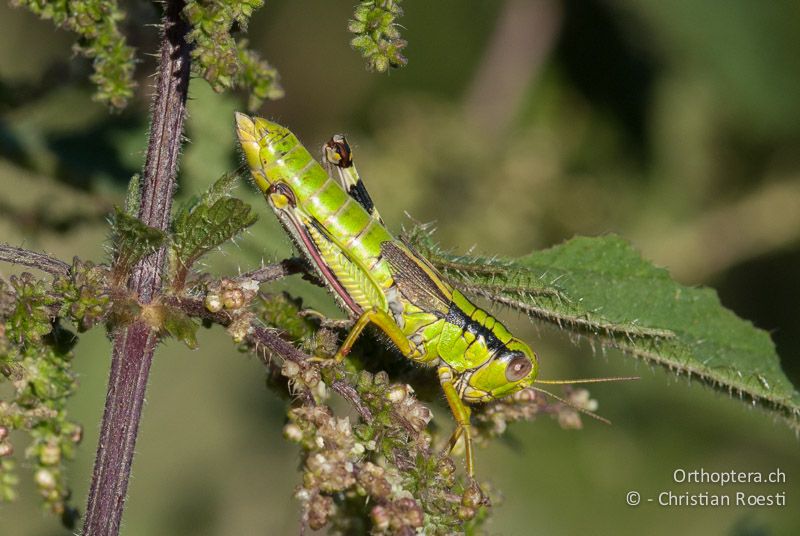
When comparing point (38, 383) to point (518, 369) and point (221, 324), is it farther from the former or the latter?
point (518, 369)

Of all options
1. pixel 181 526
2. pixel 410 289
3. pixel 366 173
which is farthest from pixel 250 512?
pixel 410 289

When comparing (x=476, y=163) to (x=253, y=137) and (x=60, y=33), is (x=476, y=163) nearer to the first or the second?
(x=253, y=137)

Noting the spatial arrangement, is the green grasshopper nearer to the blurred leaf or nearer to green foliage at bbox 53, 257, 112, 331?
the blurred leaf

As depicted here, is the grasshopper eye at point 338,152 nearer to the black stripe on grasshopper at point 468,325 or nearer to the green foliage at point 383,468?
the black stripe on grasshopper at point 468,325

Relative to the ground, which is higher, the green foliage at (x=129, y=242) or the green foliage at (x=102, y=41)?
the green foliage at (x=102, y=41)

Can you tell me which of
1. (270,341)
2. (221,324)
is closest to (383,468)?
(270,341)

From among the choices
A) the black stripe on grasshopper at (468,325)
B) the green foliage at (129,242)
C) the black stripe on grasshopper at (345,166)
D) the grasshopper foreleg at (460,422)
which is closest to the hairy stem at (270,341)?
the green foliage at (129,242)

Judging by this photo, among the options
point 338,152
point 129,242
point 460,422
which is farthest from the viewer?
point 338,152
